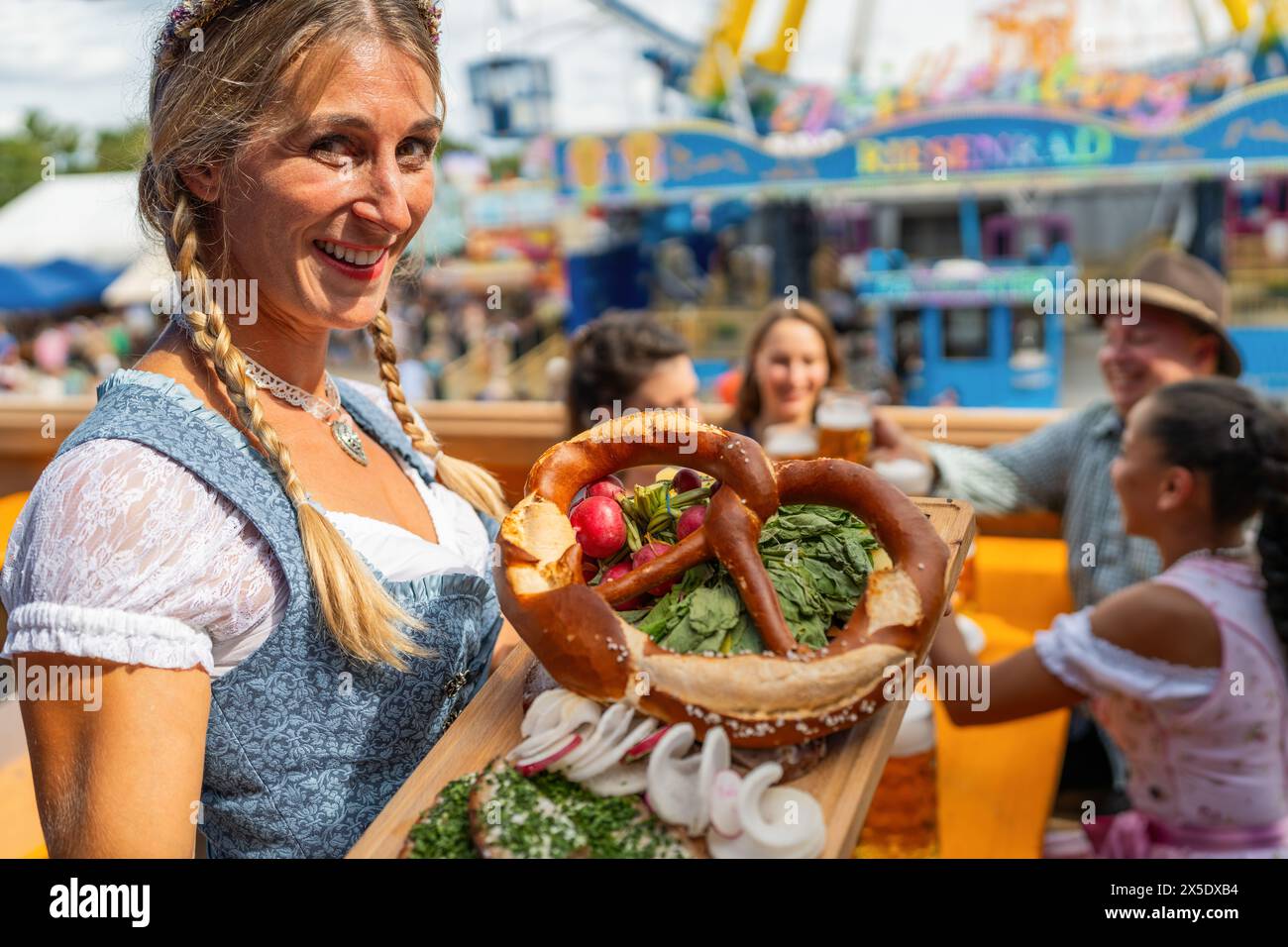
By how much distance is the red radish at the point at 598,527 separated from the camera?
5.08 feet

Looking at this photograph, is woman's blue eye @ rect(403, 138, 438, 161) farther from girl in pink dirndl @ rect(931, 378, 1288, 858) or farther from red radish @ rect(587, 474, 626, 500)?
girl in pink dirndl @ rect(931, 378, 1288, 858)

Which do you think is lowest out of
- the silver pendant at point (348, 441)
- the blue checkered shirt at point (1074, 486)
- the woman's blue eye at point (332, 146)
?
the blue checkered shirt at point (1074, 486)

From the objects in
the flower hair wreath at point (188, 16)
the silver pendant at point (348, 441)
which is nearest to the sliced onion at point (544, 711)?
the silver pendant at point (348, 441)

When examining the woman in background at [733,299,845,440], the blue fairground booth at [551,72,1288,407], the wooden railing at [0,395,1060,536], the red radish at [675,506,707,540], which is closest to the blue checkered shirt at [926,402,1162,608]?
the wooden railing at [0,395,1060,536]

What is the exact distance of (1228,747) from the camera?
2471 mm

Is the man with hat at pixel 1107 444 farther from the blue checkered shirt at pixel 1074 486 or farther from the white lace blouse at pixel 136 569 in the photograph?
the white lace blouse at pixel 136 569

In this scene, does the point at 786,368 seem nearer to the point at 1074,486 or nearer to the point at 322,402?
the point at 1074,486

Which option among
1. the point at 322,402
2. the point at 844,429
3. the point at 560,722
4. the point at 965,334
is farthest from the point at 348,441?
the point at 965,334

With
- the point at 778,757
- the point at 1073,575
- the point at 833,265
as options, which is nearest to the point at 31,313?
the point at 833,265

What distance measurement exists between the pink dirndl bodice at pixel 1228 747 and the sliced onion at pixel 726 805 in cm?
170

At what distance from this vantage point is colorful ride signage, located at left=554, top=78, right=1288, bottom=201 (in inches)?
465

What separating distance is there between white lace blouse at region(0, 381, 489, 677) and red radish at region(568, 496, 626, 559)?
1.38 ft

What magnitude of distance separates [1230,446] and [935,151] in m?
11.2

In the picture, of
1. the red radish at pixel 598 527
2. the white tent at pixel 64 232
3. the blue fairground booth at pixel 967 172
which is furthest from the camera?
the white tent at pixel 64 232
